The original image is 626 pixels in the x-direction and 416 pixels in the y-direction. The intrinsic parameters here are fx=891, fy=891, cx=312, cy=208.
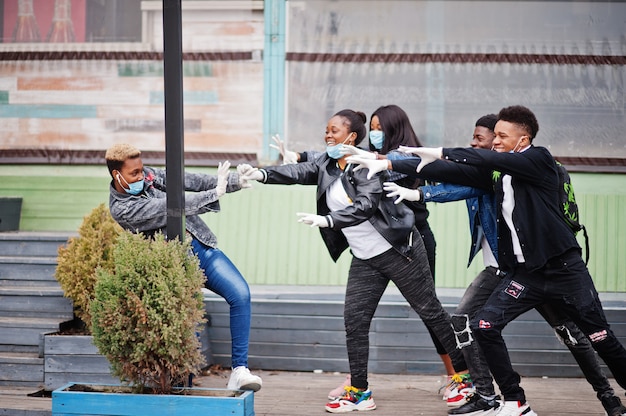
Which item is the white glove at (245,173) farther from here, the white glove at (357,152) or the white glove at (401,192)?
the white glove at (401,192)

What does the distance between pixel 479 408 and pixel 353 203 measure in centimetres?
154

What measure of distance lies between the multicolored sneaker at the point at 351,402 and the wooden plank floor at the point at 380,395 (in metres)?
0.07

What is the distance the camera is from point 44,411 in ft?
19.3

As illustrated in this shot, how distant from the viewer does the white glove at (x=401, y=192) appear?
18.5 feet

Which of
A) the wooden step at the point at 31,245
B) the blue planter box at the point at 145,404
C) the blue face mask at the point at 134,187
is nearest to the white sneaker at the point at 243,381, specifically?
the blue planter box at the point at 145,404

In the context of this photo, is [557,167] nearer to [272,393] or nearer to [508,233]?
[508,233]

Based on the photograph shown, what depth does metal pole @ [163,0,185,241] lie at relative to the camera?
17.0 ft

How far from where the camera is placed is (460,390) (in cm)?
609

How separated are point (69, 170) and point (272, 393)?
380cm

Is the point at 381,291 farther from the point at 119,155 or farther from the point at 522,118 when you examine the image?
the point at 119,155

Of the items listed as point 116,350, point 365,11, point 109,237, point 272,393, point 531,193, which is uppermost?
point 365,11

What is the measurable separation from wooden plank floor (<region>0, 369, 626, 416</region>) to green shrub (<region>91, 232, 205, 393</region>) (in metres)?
1.08

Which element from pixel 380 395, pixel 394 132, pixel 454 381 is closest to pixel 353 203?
pixel 394 132

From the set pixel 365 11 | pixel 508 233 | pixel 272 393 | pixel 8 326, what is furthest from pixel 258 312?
pixel 365 11
